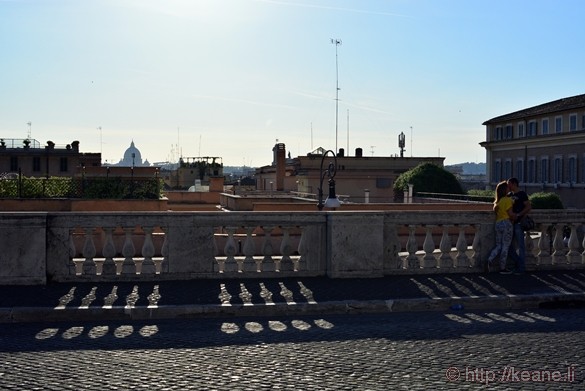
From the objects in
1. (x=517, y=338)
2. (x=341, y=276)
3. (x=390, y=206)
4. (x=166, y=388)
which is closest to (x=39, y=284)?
(x=341, y=276)

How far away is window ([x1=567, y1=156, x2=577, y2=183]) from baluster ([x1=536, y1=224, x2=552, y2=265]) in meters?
51.9

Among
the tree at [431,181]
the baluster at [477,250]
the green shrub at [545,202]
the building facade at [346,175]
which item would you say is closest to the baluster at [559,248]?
the baluster at [477,250]

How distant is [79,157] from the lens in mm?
81250

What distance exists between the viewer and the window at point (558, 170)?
6450cm

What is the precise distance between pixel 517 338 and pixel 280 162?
186ft

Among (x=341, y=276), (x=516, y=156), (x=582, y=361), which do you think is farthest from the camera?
(x=516, y=156)

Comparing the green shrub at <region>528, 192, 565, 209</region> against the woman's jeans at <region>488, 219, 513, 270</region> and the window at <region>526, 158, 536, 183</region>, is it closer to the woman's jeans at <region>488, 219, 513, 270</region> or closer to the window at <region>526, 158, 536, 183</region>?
the window at <region>526, 158, 536, 183</region>

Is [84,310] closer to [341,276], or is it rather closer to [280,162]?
[341,276]

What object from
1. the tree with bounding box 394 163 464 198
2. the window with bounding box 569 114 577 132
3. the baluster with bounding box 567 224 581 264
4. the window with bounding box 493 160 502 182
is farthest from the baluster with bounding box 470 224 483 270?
the window with bounding box 493 160 502 182

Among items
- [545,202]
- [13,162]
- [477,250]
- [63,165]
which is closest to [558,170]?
[545,202]

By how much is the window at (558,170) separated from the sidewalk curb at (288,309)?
5710cm

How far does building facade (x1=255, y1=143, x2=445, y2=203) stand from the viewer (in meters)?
59.8

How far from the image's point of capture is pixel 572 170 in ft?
206

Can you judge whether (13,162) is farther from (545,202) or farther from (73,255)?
(73,255)
